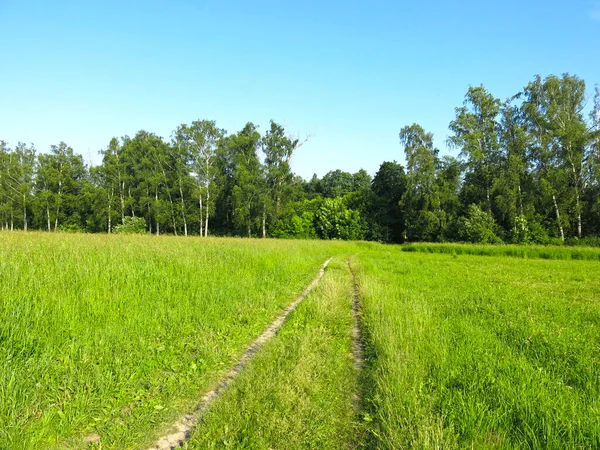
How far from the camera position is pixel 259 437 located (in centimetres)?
304

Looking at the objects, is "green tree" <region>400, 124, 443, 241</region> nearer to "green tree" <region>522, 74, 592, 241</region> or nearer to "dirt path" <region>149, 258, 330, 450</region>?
"green tree" <region>522, 74, 592, 241</region>

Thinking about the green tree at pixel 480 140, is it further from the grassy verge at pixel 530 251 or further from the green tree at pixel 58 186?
the green tree at pixel 58 186

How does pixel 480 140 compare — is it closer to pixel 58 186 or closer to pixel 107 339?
pixel 107 339

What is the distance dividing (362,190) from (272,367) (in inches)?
2620

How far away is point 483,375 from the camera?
414 centimetres

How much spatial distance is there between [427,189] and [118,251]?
48.6 metres

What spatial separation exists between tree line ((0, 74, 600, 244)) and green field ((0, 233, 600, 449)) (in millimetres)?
40960

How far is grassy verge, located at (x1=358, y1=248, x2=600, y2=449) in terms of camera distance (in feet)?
9.76

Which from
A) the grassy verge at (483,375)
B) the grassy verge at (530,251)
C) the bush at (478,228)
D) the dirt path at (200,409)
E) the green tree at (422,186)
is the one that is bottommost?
the dirt path at (200,409)

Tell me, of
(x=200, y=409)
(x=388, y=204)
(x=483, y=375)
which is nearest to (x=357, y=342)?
(x=483, y=375)

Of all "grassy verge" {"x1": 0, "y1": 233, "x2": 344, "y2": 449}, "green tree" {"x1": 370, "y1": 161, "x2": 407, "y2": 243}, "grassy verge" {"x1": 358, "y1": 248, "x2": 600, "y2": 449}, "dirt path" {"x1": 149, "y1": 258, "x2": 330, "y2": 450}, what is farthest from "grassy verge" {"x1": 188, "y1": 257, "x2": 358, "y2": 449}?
"green tree" {"x1": 370, "y1": 161, "x2": 407, "y2": 243}

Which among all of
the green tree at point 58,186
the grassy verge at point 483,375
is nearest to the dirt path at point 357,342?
the grassy verge at point 483,375

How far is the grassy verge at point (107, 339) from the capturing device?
3244 millimetres

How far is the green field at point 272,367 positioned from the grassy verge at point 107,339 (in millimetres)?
25
